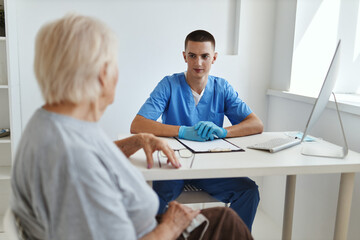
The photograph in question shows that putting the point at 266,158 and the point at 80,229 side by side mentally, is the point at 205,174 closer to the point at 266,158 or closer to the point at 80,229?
the point at 266,158

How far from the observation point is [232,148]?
1.42 metres

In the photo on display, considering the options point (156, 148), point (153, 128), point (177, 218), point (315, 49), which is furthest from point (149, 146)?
point (315, 49)

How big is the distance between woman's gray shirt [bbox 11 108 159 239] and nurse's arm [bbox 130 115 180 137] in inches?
34.3

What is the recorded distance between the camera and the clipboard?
1.37m

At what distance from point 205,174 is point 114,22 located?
1585 millimetres

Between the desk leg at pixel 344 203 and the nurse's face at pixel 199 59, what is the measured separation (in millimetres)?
922

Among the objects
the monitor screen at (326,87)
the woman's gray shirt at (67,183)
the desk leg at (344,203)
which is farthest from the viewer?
the desk leg at (344,203)

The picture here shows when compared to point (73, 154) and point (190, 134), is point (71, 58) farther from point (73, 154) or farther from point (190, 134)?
point (190, 134)

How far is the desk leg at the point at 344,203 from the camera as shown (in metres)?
1.34

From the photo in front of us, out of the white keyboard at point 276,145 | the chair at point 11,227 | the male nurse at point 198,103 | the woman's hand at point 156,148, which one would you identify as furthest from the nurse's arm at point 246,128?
the chair at point 11,227

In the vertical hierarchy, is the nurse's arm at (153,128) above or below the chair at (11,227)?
above

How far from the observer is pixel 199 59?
6.29 feet

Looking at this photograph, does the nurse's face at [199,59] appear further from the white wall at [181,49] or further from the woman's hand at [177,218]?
the woman's hand at [177,218]

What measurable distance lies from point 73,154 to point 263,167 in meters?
0.73
